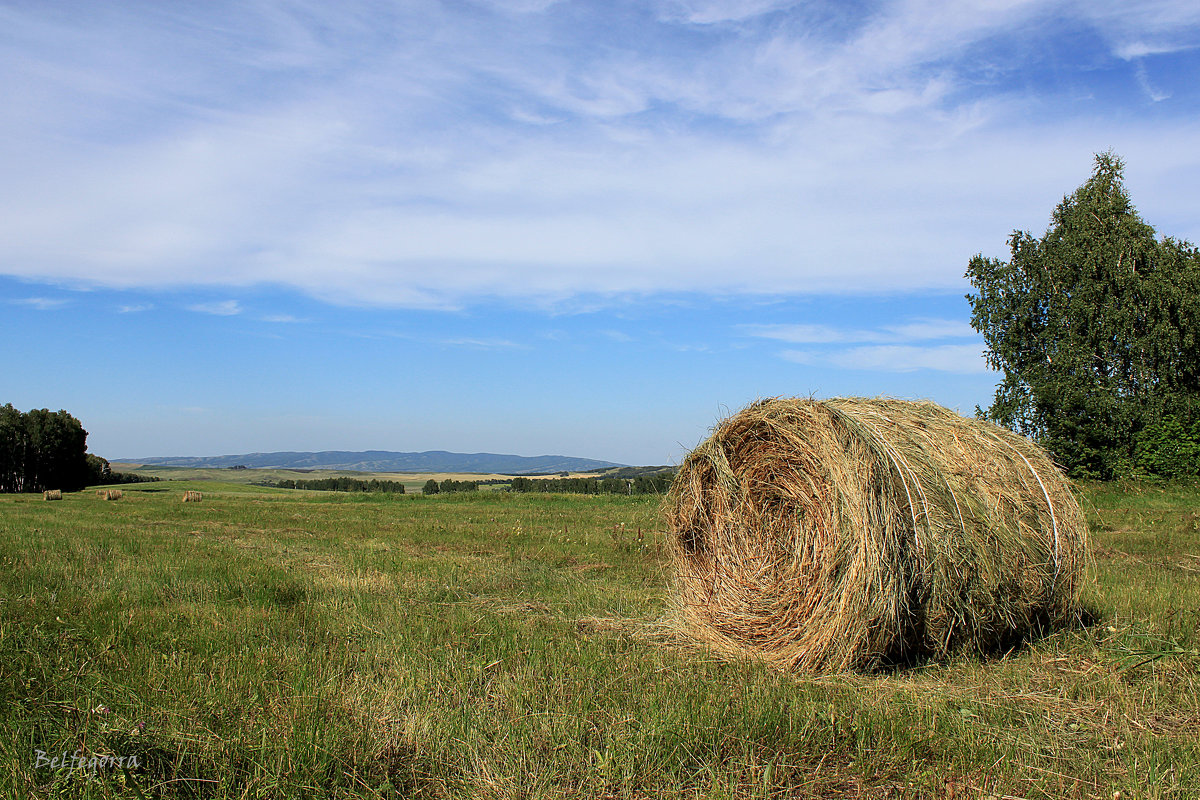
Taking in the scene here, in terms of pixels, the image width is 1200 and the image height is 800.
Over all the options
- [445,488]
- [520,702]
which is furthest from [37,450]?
[520,702]

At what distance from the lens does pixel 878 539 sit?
552 centimetres

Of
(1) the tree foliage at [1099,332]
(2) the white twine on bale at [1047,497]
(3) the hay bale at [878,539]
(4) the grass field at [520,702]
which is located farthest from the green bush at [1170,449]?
(3) the hay bale at [878,539]

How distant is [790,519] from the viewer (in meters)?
6.79

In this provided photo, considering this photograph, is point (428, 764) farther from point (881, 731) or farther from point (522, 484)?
point (522, 484)

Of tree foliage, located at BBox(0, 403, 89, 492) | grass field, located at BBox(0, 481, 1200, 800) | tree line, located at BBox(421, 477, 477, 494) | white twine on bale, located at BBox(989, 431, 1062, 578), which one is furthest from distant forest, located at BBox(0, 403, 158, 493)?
white twine on bale, located at BBox(989, 431, 1062, 578)

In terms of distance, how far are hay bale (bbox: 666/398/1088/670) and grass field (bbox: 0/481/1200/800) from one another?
1.18ft

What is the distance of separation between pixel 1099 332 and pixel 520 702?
3037cm

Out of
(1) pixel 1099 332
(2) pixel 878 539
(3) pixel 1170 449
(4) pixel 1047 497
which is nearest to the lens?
(2) pixel 878 539

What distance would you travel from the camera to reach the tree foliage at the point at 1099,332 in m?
25.7

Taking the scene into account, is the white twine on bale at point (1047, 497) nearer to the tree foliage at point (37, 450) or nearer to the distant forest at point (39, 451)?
the distant forest at point (39, 451)

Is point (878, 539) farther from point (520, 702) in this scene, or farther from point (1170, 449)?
point (1170, 449)

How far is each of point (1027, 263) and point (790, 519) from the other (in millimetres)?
28821

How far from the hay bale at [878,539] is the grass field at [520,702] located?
36 cm

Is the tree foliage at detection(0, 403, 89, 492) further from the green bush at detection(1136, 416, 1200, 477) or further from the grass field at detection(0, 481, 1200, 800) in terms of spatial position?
the green bush at detection(1136, 416, 1200, 477)
